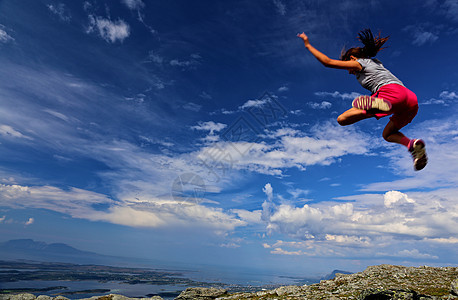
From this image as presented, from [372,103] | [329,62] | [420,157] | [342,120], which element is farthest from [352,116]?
[420,157]

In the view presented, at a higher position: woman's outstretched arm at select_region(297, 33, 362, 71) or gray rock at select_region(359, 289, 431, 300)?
woman's outstretched arm at select_region(297, 33, 362, 71)

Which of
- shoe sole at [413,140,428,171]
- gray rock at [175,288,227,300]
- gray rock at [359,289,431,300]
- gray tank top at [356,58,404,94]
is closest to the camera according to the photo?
gray tank top at [356,58,404,94]

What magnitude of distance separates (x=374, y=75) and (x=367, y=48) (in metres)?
0.90

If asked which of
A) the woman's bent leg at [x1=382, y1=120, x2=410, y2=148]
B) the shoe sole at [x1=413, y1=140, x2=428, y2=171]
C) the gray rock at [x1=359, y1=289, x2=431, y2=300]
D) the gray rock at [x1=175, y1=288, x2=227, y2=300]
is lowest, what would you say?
the gray rock at [x1=175, y1=288, x2=227, y2=300]

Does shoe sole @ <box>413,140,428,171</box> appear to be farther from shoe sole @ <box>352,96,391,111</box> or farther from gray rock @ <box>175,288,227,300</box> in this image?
gray rock @ <box>175,288,227,300</box>

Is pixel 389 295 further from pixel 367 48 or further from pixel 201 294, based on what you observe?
pixel 201 294

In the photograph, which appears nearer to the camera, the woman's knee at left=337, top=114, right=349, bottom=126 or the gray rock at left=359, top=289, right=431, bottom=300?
the woman's knee at left=337, top=114, right=349, bottom=126

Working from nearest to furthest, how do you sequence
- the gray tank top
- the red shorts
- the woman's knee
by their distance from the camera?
1. the red shorts
2. the gray tank top
3. the woman's knee

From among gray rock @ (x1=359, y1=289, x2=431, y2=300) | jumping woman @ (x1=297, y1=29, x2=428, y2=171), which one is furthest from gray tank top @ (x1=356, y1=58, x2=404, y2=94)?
gray rock @ (x1=359, y1=289, x2=431, y2=300)

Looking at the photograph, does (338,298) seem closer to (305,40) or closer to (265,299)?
(265,299)

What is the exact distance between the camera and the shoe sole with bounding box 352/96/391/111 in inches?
200

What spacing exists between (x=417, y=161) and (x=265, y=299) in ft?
78.1

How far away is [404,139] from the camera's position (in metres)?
5.96

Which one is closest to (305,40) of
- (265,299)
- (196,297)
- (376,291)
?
(376,291)
